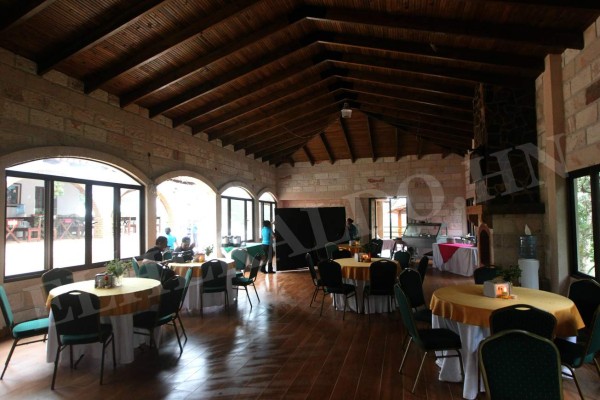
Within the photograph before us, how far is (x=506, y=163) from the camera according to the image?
571 centimetres

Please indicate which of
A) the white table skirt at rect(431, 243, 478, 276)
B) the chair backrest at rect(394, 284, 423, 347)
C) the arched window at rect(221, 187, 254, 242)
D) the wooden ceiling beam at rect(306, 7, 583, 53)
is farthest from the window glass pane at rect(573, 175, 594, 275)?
the arched window at rect(221, 187, 254, 242)

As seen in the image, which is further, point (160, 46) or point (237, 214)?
point (237, 214)

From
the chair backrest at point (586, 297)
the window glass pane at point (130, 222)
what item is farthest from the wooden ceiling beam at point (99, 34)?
the chair backrest at point (586, 297)

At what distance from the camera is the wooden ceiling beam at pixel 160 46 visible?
4578mm

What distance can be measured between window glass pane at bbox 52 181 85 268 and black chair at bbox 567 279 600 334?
262 inches

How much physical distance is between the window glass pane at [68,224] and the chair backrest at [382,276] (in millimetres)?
4659

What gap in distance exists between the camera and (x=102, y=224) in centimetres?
623

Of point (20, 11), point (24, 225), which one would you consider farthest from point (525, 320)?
point (24, 225)

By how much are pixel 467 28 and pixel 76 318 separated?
5407mm

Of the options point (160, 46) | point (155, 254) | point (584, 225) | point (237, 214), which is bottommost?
point (155, 254)

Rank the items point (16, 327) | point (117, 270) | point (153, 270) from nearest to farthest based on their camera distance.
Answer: point (16, 327), point (117, 270), point (153, 270)

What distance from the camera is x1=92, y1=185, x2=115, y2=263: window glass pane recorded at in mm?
6070

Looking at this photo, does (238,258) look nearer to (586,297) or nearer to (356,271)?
(356,271)

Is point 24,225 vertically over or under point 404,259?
over
